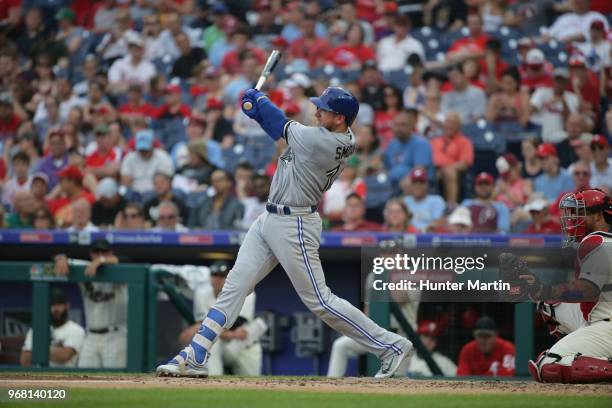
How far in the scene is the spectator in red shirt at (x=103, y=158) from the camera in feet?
40.6

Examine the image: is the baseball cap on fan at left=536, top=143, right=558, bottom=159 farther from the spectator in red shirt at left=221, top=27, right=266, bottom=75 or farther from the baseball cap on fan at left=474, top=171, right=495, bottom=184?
the spectator in red shirt at left=221, top=27, right=266, bottom=75

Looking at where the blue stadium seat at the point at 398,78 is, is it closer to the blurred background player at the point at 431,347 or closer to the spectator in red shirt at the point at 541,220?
the spectator in red shirt at the point at 541,220

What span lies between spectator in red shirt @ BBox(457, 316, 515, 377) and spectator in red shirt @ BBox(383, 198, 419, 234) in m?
1.45

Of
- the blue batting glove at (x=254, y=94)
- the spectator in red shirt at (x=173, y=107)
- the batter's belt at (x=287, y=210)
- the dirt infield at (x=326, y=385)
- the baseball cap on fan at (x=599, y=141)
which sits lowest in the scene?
the dirt infield at (x=326, y=385)

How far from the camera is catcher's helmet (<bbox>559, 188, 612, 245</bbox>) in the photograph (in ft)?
21.2

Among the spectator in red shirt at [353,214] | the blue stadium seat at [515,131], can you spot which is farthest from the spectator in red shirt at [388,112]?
the spectator in red shirt at [353,214]

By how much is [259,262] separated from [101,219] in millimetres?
5290

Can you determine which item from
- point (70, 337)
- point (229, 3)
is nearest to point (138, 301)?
point (70, 337)

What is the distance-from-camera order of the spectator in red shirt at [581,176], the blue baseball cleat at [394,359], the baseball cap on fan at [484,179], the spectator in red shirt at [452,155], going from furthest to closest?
Result: 1. the spectator in red shirt at [452,155]
2. the baseball cap on fan at [484,179]
3. the spectator in red shirt at [581,176]
4. the blue baseball cleat at [394,359]

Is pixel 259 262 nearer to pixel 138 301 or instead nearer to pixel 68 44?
pixel 138 301

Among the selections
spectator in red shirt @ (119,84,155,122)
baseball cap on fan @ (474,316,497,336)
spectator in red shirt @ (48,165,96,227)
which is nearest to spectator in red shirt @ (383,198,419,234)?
baseball cap on fan @ (474,316,497,336)

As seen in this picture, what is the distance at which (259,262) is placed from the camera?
6465mm

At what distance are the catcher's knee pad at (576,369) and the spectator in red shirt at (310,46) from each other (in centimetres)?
739

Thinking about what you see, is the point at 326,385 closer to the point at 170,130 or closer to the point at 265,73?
the point at 265,73
